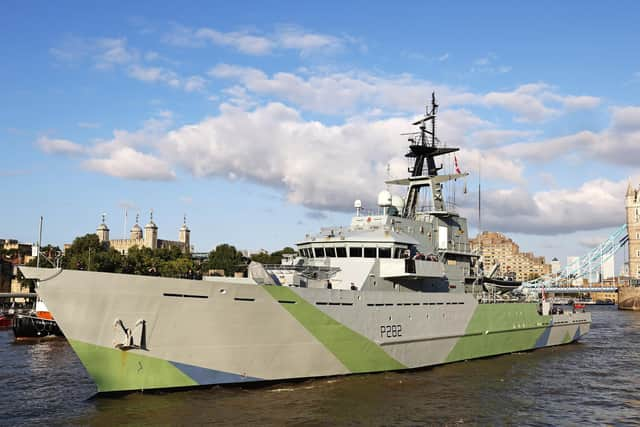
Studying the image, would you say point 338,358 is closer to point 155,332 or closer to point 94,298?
point 155,332

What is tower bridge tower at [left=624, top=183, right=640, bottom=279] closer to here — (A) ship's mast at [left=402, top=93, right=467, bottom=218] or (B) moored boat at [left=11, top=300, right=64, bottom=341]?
(A) ship's mast at [left=402, top=93, right=467, bottom=218]

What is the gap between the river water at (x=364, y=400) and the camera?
1247cm

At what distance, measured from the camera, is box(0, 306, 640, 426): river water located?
491 inches

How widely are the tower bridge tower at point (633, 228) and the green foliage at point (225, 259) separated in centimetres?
6439

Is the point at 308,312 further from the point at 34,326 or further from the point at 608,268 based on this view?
the point at 608,268

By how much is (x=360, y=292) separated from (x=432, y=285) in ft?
16.0

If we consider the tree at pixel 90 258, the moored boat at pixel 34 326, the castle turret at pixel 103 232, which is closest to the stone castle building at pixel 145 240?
the castle turret at pixel 103 232

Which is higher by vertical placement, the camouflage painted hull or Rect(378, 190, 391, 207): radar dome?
Rect(378, 190, 391, 207): radar dome

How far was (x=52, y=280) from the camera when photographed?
495 inches

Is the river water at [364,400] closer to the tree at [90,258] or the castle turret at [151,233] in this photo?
the tree at [90,258]

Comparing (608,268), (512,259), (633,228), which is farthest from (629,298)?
(512,259)

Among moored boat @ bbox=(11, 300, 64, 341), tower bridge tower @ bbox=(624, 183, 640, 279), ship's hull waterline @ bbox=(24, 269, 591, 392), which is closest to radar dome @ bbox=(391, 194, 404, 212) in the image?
ship's hull waterline @ bbox=(24, 269, 591, 392)

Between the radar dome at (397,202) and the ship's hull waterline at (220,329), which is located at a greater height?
the radar dome at (397,202)

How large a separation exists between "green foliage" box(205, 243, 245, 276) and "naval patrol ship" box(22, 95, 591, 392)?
1404 inches
